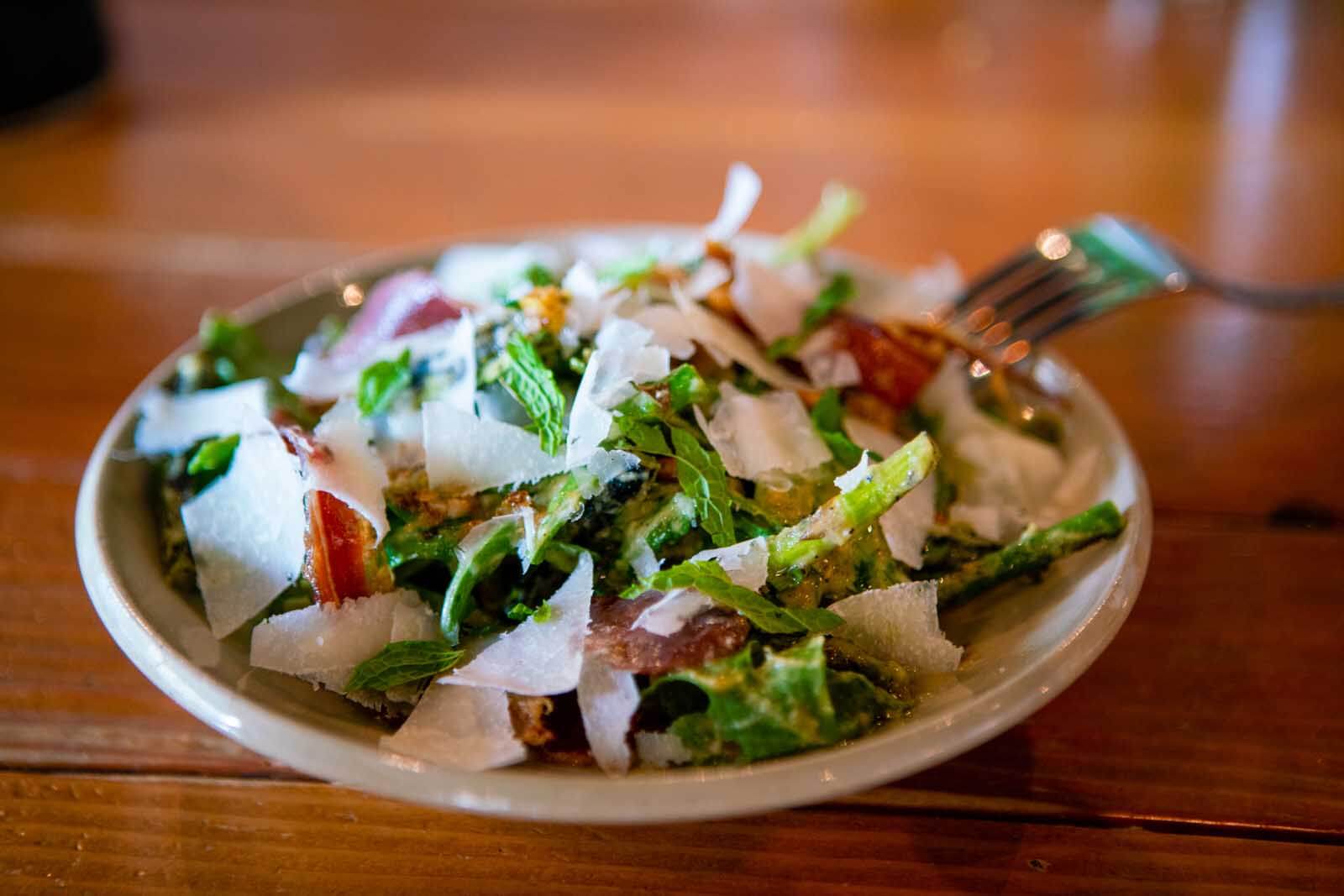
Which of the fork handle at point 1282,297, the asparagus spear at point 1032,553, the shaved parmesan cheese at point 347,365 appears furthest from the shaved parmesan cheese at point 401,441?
the fork handle at point 1282,297

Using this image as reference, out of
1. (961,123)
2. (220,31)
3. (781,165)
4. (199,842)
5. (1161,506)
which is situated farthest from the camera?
(220,31)

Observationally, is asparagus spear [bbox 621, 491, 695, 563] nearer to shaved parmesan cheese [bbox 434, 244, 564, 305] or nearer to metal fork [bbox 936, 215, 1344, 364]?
shaved parmesan cheese [bbox 434, 244, 564, 305]

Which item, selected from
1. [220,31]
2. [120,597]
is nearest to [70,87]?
[220,31]

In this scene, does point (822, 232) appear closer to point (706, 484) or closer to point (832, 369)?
point (832, 369)

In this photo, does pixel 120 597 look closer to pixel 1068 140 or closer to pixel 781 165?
pixel 781 165

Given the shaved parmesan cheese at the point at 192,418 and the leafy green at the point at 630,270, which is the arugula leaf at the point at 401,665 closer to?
the shaved parmesan cheese at the point at 192,418

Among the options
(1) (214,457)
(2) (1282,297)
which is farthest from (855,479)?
(2) (1282,297)

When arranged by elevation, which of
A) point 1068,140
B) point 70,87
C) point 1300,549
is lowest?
point 1300,549
